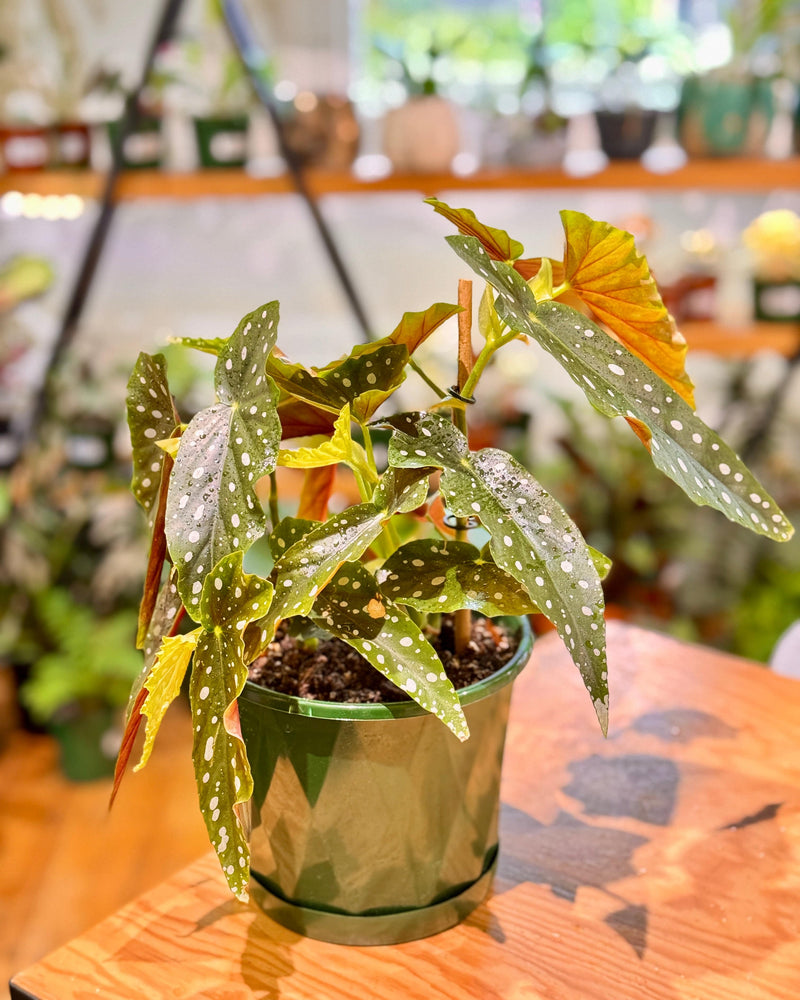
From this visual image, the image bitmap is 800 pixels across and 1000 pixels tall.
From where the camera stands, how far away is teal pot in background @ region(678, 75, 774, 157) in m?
2.12

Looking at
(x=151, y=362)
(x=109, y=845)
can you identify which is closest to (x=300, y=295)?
(x=109, y=845)

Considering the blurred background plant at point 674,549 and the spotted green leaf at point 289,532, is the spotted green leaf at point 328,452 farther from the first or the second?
the blurred background plant at point 674,549

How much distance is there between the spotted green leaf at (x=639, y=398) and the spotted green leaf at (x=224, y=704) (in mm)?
238

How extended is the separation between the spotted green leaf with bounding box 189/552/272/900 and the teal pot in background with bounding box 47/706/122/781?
1.79 meters

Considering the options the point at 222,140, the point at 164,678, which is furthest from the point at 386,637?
the point at 222,140

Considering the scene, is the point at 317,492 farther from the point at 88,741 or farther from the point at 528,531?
the point at 88,741

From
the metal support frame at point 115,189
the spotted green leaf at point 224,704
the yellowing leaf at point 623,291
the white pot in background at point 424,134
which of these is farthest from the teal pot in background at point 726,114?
the spotted green leaf at point 224,704

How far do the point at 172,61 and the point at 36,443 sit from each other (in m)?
0.99

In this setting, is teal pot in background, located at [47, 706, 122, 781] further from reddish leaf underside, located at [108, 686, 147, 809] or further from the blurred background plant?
reddish leaf underside, located at [108, 686, 147, 809]

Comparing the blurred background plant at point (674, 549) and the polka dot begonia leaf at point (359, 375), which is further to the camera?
the blurred background plant at point (674, 549)

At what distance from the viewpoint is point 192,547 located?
605mm

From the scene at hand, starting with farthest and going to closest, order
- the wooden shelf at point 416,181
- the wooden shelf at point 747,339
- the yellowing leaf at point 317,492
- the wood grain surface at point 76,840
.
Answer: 1. the wooden shelf at point 747,339
2. the wooden shelf at point 416,181
3. the wood grain surface at point 76,840
4. the yellowing leaf at point 317,492

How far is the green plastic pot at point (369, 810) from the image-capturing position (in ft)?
2.27

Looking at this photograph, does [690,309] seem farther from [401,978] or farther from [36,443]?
[401,978]
